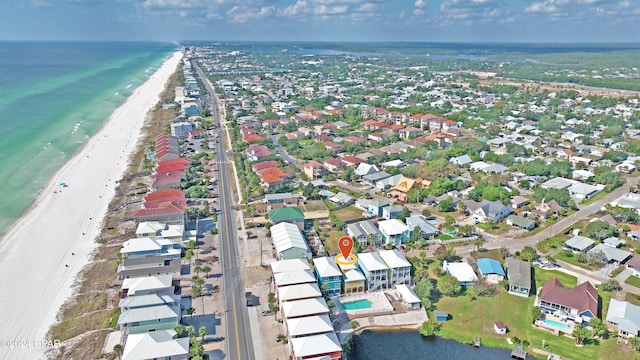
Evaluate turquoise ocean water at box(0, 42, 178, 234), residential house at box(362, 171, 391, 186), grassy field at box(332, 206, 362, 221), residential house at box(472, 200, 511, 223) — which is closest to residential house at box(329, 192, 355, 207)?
grassy field at box(332, 206, 362, 221)

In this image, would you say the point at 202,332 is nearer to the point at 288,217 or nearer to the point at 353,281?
the point at 353,281

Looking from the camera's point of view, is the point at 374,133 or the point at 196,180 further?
the point at 374,133

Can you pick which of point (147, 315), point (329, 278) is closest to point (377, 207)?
point (329, 278)

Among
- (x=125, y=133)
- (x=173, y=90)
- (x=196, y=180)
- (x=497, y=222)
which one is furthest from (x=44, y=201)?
(x=173, y=90)

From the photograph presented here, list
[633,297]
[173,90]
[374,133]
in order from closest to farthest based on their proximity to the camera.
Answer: [633,297], [374,133], [173,90]

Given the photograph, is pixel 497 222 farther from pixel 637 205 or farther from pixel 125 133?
pixel 125 133

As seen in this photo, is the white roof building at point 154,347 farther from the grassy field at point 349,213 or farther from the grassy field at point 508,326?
the grassy field at point 349,213
